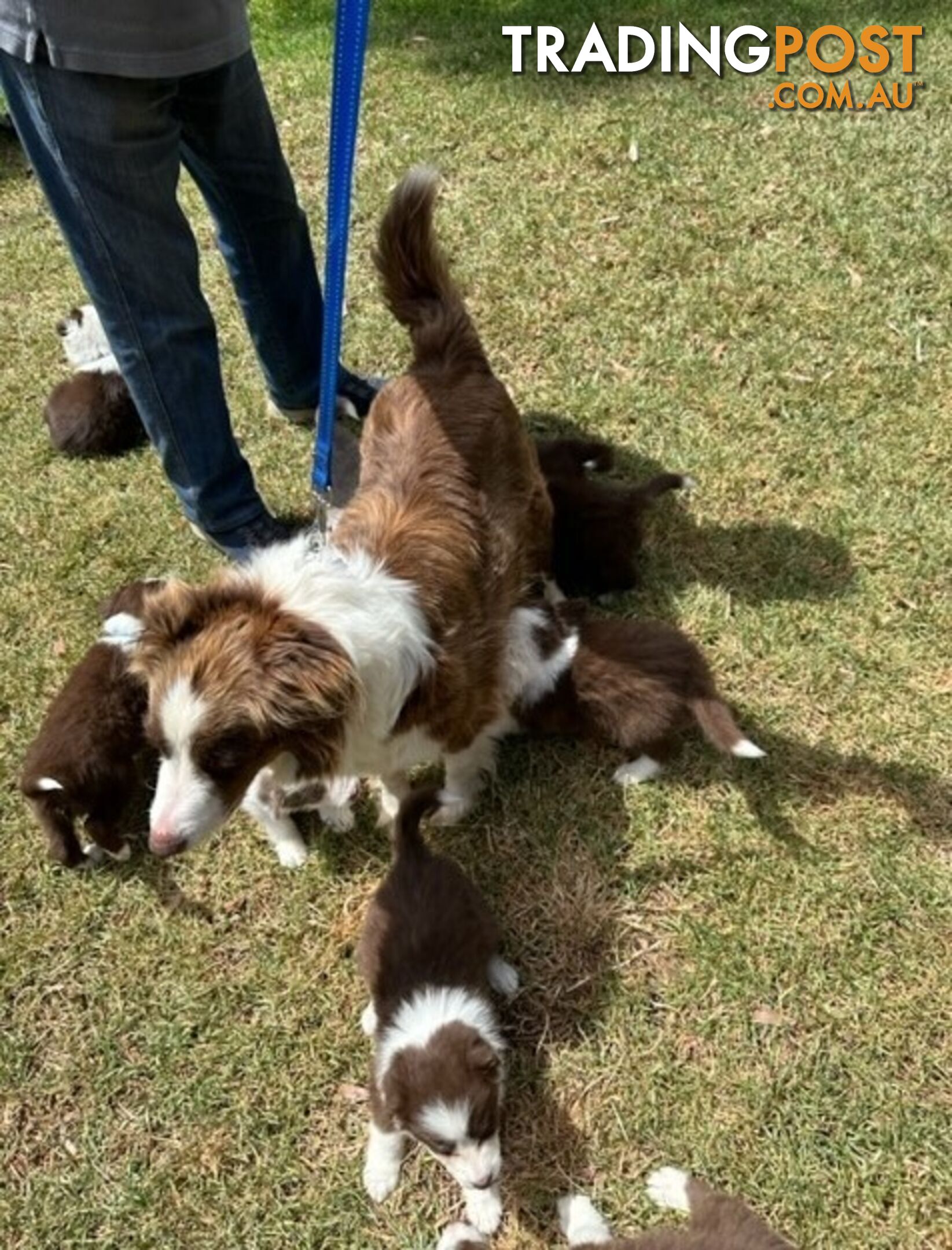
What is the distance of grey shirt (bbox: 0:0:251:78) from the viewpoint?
2.66m

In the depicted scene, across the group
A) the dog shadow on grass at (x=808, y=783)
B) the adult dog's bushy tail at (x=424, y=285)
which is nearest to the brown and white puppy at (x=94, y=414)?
the adult dog's bushy tail at (x=424, y=285)

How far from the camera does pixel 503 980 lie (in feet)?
10.1

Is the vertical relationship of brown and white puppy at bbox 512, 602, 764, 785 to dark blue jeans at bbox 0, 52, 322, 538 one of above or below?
below

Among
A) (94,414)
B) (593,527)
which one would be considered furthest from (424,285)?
(94,414)

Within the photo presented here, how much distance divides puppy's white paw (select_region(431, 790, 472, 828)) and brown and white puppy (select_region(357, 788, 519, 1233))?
0.80ft

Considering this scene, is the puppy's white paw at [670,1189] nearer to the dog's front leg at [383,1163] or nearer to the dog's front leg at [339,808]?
the dog's front leg at [383,1163]

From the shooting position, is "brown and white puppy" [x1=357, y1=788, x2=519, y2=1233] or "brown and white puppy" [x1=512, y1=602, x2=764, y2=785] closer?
"brown and white puppy" [x1=357, y1=788, x2=519, y2=1233]

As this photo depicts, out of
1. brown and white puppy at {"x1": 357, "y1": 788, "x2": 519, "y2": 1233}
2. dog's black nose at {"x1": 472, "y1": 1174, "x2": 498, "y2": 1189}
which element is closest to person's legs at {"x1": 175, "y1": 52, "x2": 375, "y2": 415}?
brown and white puppy at {"x1": 357, "y1": 788, "x2": 519, "y2": 1233}

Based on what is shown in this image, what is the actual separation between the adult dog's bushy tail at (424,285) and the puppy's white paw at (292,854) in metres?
1.62

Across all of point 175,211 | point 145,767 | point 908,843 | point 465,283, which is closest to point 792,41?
point 465,283

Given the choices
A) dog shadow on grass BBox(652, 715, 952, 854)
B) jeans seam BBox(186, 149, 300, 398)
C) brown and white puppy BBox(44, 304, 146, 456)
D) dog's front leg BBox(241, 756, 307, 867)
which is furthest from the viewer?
brown and white puppy BBox(44, 304, 146, 456)

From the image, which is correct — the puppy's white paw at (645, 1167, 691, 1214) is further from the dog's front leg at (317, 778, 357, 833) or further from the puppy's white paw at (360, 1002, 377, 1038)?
the dog's front leg at (317, 778, 357, 833)

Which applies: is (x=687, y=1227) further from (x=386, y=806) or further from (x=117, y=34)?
(x=117, y=34)

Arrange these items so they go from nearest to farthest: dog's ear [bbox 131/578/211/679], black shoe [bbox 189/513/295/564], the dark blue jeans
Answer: dog's ear [bbox 131/578/211/679]
the dark blue jeans
black shoe [bbox 189/513/295/564]
